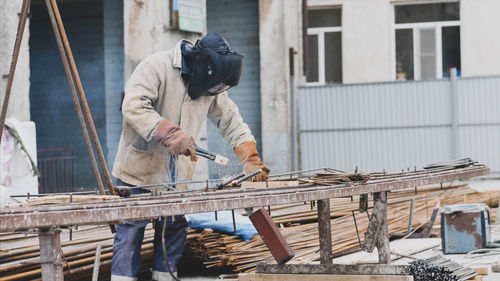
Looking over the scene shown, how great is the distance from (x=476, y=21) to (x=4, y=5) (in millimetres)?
12678

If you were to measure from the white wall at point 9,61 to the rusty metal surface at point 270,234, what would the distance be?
6.60 meters

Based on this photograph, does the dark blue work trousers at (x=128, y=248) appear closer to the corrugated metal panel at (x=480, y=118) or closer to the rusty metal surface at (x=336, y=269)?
the rusty metal surface at (x=336, y=269)

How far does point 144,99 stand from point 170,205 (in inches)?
82.5

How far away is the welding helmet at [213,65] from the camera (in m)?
6.55

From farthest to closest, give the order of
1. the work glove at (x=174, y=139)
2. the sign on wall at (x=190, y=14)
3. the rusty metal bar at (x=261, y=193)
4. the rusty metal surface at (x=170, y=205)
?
the sign on wall at (x=190, y=14) < the work glove at (x=174, y=139) < the rusty metal bar at (x=261, y=193) < the rusty metal surface at (x=170, y=205)

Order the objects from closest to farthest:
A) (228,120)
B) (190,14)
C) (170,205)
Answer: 1. (170,205)
2. (228,120)
3. (190,14)

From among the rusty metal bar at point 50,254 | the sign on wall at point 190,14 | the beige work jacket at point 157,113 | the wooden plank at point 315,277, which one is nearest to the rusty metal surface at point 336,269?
the wooden plank at point 315,277

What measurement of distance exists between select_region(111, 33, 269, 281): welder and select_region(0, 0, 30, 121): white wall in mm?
5998

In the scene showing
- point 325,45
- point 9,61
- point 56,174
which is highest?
point 325,45

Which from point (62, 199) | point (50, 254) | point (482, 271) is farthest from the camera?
point (482, 271)

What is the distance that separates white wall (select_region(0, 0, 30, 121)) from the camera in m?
12.5

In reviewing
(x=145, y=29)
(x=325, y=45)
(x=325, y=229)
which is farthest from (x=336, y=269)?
(x=325, y=45)

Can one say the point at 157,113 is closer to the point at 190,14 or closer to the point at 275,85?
the point at 190,14

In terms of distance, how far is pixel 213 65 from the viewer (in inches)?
259
